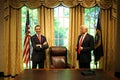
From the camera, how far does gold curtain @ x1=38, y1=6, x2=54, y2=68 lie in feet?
22.1

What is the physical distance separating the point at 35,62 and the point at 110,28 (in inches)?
96.0

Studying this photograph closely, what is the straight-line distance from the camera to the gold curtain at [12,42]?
263 inches

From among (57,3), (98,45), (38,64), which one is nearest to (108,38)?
(98,45)

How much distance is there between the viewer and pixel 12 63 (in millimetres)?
6805

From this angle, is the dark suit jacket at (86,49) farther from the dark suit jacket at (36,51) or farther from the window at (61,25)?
the window at (61,25)

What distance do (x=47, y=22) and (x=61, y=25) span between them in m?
0.47

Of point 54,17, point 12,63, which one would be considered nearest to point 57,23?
point 54,17

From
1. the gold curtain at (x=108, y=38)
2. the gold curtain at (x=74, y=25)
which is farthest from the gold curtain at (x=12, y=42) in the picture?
the gold curtain at (x=108, y=38)

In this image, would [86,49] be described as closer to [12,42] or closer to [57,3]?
[57,3]

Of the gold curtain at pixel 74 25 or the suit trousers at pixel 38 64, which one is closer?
the suit trousers at pixel 38 64

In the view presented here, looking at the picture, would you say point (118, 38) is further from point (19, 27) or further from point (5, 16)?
point (5, 16)

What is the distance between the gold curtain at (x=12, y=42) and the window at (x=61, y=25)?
1.10m

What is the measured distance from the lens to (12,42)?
677cm

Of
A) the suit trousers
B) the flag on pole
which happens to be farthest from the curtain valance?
the suit trousers
